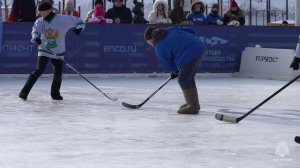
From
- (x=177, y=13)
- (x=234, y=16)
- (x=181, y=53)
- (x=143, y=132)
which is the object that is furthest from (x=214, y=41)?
(x=143, y=132)

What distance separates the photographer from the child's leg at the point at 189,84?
8844 millimetres

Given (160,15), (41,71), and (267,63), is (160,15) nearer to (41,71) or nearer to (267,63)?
(267,63)

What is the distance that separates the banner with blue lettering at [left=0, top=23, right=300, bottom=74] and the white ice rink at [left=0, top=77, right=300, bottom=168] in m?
2.61

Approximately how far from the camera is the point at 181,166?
214 inches

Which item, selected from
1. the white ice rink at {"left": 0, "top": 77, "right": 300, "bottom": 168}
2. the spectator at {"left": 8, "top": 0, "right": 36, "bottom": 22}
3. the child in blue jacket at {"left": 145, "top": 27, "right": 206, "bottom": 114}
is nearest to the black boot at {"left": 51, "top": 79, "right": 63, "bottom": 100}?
the white ice rink at {"left": 0, "top": 77, "right": 300, "bottom": 168}

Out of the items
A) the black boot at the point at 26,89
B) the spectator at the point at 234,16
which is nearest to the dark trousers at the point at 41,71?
the black boot at the point at 26,89

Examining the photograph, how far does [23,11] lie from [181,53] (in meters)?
6.97

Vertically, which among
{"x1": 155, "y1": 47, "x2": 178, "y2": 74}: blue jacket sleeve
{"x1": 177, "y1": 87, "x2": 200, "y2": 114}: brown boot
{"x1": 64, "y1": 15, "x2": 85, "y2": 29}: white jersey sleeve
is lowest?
{"x1": 177, "y1": 87, "x2": 200, "y2": 114}: brown boot

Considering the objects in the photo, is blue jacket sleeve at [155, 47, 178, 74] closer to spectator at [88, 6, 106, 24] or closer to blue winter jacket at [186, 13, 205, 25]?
spectator at [88, 6, 106, 24]

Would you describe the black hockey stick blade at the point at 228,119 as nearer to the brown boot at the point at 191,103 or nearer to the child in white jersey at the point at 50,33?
A: the brown boot at the point at 191,103

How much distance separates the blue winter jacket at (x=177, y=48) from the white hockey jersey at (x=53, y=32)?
84.0 inches

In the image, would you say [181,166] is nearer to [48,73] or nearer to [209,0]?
[48,73]

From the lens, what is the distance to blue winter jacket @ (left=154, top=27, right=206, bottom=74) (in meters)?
8.70

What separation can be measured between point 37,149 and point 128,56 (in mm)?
9428
